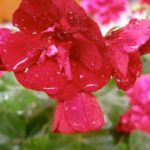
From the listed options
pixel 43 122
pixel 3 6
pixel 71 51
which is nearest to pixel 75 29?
pixel 71 51

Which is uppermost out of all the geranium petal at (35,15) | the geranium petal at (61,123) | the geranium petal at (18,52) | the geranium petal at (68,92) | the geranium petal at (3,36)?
the geranium petal at (35,15)

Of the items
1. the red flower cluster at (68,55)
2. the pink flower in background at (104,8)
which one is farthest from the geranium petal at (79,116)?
the pink flower in background at (104,8)

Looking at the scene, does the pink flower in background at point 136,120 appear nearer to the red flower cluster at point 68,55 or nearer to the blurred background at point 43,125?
the blurred background at point 43,125

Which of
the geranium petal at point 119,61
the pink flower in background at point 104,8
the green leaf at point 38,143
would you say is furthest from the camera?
the pink flower in background at point 104,8

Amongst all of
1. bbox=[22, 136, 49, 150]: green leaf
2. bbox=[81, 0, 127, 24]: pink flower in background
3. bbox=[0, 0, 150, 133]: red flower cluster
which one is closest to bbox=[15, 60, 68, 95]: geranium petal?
bbox=[0, 0, 150, 133]: red flower cluster

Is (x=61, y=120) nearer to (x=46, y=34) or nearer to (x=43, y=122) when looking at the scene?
(x=46, y=34)

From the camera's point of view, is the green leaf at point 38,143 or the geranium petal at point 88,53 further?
the green leaf at point 38,143

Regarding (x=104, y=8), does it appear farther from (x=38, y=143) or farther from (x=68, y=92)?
(x=68, y=92)
